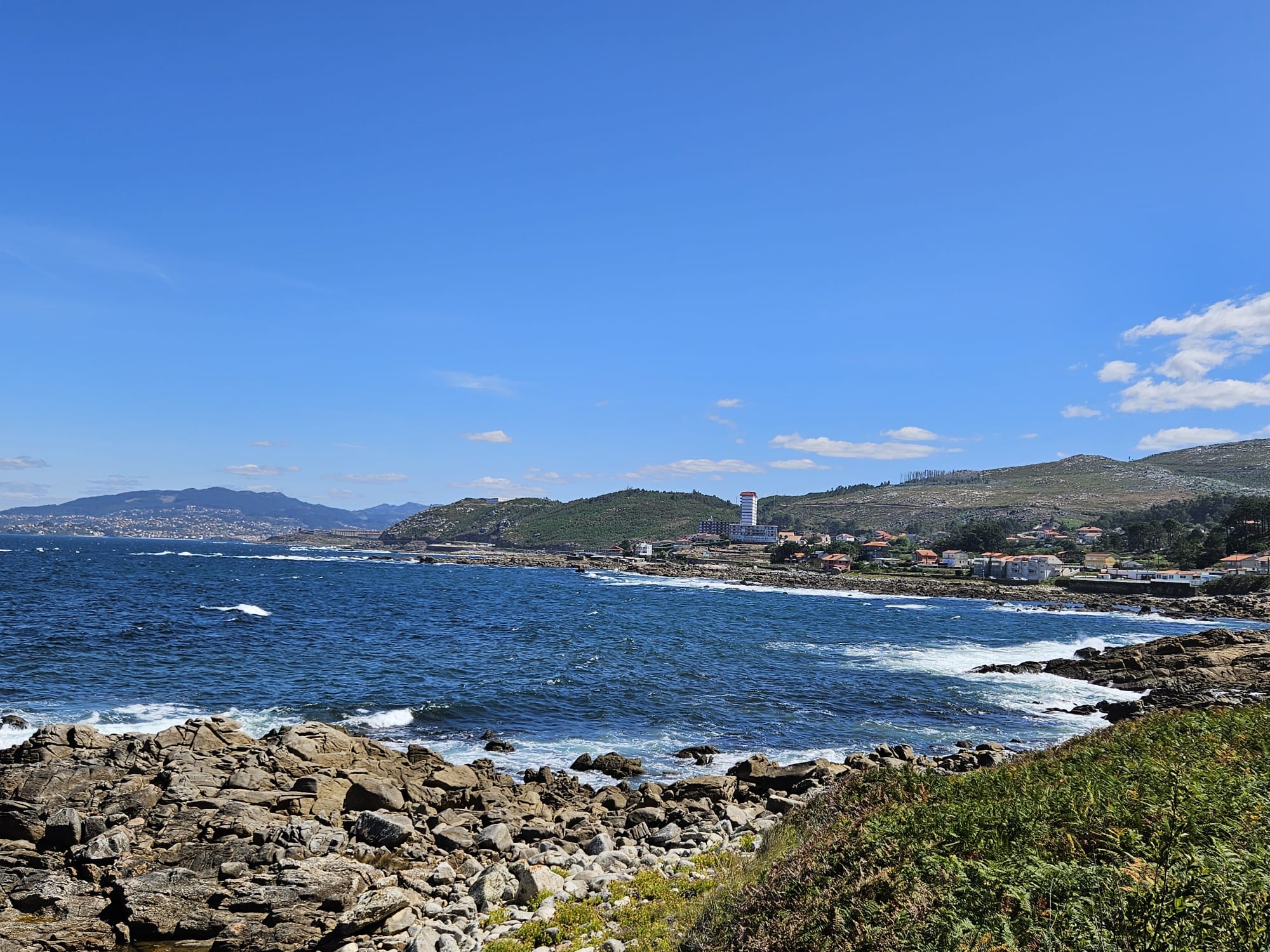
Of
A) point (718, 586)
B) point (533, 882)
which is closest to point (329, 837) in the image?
point (533, 882)

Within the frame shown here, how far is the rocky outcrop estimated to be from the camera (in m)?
32.3

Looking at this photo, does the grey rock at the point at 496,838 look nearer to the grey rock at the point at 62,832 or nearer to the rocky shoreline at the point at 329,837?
the rocky shoreline at the point at 329,837

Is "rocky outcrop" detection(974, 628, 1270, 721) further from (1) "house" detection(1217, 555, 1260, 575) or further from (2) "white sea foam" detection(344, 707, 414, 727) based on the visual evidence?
(1) "house" detection(1217, 555, 1260, 575)

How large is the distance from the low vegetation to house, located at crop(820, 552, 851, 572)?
135 meters

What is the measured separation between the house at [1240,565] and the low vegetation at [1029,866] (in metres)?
119

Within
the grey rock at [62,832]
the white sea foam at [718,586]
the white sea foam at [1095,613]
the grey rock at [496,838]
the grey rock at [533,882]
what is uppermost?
the grey rock at [533,882]

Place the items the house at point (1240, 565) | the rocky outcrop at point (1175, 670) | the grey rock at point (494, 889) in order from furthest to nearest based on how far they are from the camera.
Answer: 1. the house at point (1240, 565)
2. the rocky outcrop at point (1175, 670)
3. the grey rock at point (494, 889)

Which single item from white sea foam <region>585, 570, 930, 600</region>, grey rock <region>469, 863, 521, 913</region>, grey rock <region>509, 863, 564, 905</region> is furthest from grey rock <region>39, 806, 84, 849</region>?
white sea foam <region>585, 570, 930, 600</region>

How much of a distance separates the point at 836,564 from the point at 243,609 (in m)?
111

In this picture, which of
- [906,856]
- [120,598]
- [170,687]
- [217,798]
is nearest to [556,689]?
[170,687]

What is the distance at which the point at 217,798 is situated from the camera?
1630 centimetres

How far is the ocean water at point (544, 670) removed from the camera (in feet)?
88.7

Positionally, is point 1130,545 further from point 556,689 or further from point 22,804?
point 22,804

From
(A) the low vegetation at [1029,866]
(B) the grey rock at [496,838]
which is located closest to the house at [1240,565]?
(A) the low vegetation at [1029,866]
